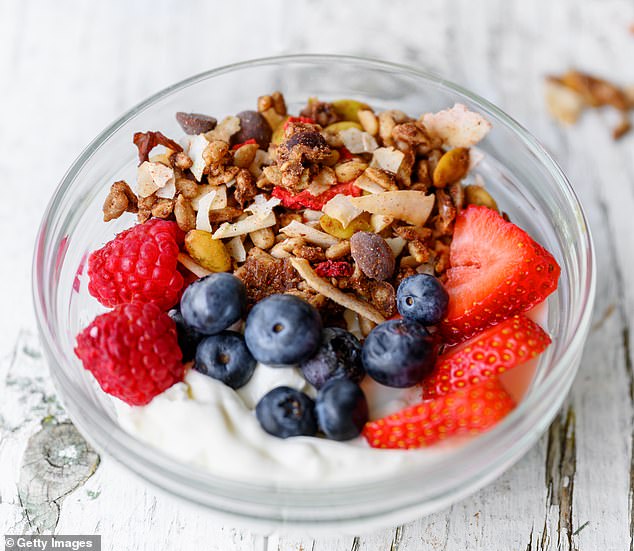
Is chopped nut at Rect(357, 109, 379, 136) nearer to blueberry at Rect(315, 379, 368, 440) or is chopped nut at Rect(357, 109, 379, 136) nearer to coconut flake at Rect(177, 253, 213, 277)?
coconut flake at Rect(177, 253, 213, 277)

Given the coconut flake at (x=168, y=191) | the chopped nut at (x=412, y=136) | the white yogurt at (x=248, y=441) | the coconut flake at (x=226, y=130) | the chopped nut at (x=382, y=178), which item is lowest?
the white yogurt at (x=248, y=441)

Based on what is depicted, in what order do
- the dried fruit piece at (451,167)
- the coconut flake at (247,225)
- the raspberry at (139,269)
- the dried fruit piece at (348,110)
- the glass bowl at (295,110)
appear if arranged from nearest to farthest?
1. the glass bowl at (295,110)
2. the raspberry at (139,269)
3. the coconut flake at (247,225)
4. the dried fruit piece at (451,167)
5. the dried fruit piece at (348,110)

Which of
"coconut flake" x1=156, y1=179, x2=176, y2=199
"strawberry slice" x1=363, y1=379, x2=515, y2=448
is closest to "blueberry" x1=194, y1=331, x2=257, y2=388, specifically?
"strawberry slice" x1=363, y1=379, x2=515, y2=448

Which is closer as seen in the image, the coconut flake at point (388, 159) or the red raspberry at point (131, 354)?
the red raspberry at point (131, 354)

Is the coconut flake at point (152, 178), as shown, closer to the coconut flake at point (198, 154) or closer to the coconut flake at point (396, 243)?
the coconut flake at point (198, 154)

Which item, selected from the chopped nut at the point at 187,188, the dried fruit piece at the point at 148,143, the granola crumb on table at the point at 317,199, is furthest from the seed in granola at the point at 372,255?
the dried fruit piece at the point at 148,143

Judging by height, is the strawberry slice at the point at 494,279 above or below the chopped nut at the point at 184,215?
above
